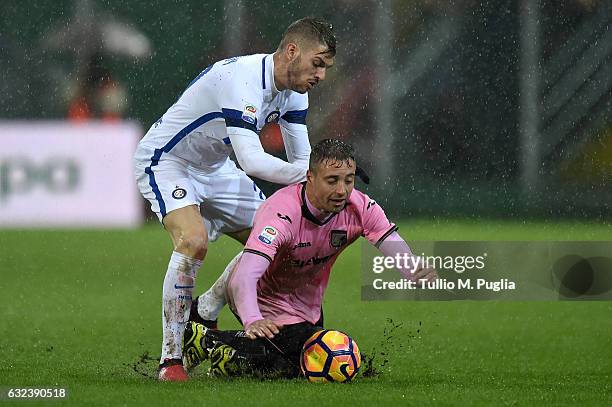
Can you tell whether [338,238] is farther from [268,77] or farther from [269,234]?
[268,77]

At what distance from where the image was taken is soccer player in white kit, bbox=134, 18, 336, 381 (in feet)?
21.2

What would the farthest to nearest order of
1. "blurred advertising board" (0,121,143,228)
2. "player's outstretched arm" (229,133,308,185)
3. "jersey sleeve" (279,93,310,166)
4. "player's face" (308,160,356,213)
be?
"blurred advertising board" (0,121,143,228) → "jersey sleeve" (279,93,310,166) → "player's outstretched arm" (229,133,308,185) → "player's face" (308,160,356,213)

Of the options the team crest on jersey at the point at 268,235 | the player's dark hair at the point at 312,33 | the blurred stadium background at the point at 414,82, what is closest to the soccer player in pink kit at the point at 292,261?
the team crest on jersey at the point at 268,235

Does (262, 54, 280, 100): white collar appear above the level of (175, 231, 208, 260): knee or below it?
Result: above

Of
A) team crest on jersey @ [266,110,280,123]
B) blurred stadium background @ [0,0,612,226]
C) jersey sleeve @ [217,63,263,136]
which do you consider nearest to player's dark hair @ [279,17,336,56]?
jersey sleeve @ [217,63,263,136]

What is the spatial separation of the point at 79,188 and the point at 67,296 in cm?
391

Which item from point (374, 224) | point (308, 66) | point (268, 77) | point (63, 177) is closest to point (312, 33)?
point (308, 66)

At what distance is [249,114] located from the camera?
648cm

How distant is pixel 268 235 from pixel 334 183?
38 cm

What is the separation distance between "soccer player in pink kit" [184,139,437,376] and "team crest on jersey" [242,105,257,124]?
0.37 m

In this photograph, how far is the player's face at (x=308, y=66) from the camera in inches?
258

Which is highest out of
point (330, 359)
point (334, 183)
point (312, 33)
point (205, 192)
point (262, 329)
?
point (312, 33)

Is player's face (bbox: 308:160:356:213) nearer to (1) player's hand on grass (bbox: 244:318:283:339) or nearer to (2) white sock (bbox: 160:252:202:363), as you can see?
(1) player's hand on grass (bbox: 244:318:283:339)

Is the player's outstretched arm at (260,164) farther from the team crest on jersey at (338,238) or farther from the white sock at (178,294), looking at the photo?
the white sock at (178,294)
